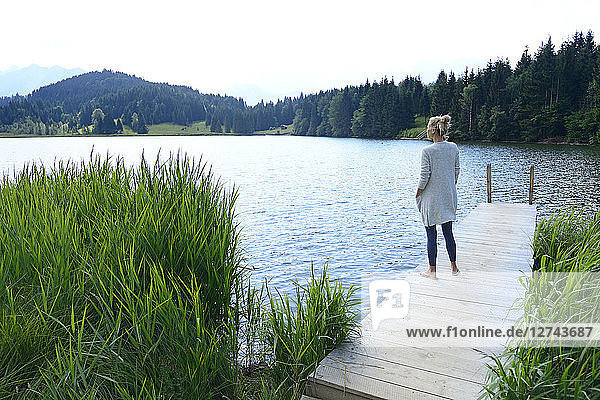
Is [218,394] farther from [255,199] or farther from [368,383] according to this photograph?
[255,199]

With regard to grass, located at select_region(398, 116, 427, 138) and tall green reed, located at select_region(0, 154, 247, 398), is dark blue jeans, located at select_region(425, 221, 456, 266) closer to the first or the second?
tall green reed, located at select_region(0, 154, 247, 398)

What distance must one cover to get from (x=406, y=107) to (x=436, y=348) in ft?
319

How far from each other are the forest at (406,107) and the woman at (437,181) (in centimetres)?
5917

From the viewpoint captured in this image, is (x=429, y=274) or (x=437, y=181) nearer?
(x=437, y=181)

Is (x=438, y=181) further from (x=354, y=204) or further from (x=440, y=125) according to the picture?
(x=354, y=204)

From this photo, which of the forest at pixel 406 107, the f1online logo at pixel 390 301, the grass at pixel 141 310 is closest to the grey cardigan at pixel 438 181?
the f1online logo at pixel 390 301

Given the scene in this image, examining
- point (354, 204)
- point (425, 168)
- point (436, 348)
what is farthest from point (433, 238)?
point (354, 204)

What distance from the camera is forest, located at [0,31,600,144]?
65.1 metres

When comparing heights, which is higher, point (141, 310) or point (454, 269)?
point (141, 310)

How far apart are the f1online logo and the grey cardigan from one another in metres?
1.09

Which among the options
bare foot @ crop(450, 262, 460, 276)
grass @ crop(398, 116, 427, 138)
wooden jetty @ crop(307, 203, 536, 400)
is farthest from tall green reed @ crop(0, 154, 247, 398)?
grass @ crop(398, 116, 427, 138)

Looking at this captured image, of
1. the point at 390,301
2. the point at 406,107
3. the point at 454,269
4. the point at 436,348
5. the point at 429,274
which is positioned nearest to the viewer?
the point at 436,348

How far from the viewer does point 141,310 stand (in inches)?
122

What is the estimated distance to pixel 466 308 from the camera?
16.0 ft
